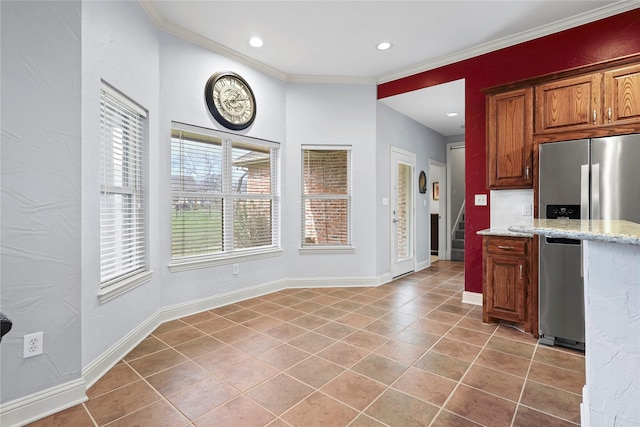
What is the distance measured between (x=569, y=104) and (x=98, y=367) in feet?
13.6

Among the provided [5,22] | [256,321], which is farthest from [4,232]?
[256,321]

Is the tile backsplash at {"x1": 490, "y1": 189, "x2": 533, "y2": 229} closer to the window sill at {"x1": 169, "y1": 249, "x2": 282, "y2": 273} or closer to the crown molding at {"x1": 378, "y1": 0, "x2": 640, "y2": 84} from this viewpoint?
the crown molding at {"x1": 378, "y1": 0, "x2": 640, "y2": 84}

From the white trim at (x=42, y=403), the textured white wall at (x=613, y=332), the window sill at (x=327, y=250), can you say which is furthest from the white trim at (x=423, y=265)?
the white trim at (x=42, y=403)

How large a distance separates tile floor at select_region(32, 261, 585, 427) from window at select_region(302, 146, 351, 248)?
Result: 4.54 ft

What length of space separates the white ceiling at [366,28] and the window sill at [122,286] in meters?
2.36

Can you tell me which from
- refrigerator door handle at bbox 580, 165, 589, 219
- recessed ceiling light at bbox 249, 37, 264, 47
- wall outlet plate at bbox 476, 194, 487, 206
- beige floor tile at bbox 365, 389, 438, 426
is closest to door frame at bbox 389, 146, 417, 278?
wall outlet plate at bbox 476, 194, 487, 206

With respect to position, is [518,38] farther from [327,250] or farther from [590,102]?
[327,250]

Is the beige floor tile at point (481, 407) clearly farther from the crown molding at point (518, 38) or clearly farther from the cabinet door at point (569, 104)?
the crown molding at point (518, 38)

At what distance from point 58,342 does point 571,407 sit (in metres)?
2.96

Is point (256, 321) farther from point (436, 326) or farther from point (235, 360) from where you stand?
point (436, 326)

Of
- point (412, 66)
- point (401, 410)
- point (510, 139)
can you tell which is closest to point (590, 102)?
point (510, 139)

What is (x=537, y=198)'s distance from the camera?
2750mm

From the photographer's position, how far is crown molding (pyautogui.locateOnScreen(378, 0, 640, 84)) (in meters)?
2.80

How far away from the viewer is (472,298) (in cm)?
372
